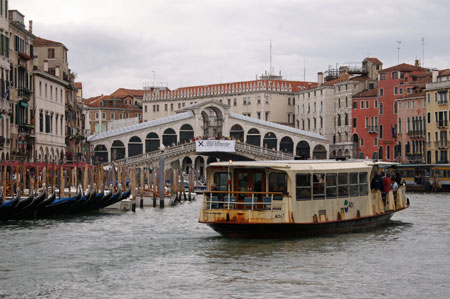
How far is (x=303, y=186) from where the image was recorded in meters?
21.0

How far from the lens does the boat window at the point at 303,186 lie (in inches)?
822

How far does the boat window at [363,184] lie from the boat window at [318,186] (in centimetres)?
192

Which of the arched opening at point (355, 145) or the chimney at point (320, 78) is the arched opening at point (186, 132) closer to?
the arched opening at point (355, 145)

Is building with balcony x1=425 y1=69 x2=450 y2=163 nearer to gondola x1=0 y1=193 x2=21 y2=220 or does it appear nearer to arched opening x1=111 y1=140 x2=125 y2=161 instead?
arched opening x1=111 y1=140 x2=125 y2=161

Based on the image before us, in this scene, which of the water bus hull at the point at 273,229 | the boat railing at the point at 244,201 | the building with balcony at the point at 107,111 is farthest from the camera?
the building with balcony at the point at 107,111

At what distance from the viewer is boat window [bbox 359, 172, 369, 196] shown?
23234 millimetres

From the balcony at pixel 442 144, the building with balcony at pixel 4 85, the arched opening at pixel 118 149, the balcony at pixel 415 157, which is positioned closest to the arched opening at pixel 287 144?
the balcony at pixel 415 157

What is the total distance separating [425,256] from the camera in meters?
19.3

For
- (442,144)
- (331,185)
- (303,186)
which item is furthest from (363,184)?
(442,144)

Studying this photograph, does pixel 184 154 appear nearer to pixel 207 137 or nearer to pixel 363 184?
pixel 207 137

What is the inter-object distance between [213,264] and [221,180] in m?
3.93

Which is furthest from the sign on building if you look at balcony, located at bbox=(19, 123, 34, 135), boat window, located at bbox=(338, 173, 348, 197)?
boat window, located at bbox=(338, 173, 348, 197)

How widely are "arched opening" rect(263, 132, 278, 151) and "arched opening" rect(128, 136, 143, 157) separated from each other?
31.3 ft

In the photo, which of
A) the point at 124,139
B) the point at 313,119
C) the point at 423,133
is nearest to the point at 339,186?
the point at 423,133
